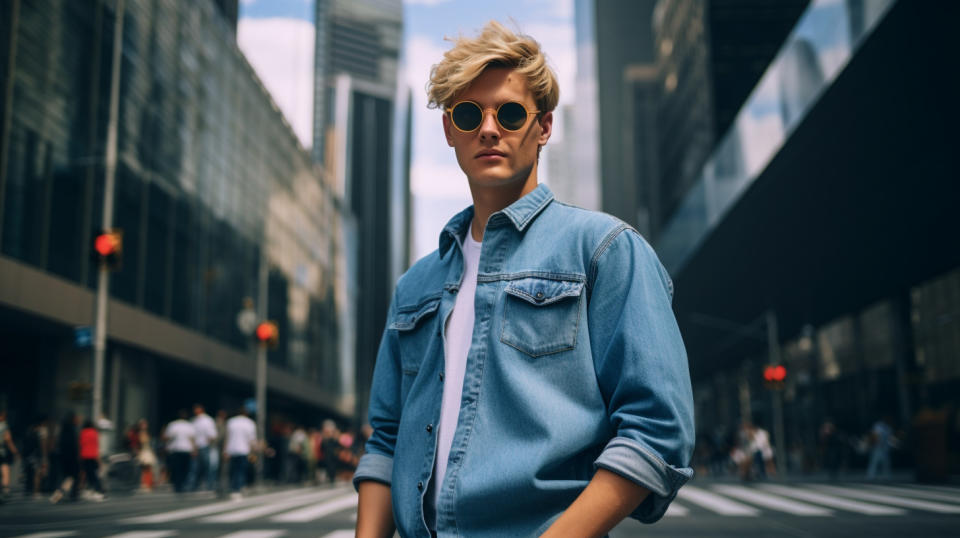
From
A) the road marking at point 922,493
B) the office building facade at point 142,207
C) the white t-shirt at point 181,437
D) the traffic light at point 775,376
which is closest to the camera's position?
the road marking at point 922,493

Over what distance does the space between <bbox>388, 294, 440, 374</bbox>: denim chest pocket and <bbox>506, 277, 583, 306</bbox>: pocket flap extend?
247 mm

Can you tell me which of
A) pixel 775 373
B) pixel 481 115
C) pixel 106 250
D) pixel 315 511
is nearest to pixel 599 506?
pixel 481 115

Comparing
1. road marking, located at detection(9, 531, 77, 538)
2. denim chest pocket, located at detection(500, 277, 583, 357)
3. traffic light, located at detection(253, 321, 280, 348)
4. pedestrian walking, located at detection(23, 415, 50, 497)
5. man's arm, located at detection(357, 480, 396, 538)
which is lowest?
road marking, located at detection(9, 531, 77, 538)

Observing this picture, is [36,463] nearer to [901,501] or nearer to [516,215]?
[901,501]

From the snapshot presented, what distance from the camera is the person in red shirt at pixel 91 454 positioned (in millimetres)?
17533

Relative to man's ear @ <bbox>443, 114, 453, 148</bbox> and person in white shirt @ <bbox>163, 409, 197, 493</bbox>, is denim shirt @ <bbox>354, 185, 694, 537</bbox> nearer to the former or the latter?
man's ear @ <bbox>443, 114, 453, 148</bbox>

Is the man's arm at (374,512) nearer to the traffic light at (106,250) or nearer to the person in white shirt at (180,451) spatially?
the traffic light at (106,250)

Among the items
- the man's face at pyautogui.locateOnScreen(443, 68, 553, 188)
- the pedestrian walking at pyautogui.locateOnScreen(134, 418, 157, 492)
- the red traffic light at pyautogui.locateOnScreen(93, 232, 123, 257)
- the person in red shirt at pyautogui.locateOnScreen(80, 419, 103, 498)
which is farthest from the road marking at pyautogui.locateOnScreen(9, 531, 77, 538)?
the pedestrian walking at pyautogui.locateOnScreen(134, 418, 157, 492)

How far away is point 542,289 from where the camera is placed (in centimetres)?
189

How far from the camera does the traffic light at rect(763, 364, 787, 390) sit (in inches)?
1081

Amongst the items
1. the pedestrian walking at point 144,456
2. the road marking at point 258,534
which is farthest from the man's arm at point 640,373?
the pedestrian walking at point 144,456

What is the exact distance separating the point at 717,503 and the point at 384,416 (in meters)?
14.1

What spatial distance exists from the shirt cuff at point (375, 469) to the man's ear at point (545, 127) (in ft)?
2.60

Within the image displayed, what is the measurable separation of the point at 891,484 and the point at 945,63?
909 cm
